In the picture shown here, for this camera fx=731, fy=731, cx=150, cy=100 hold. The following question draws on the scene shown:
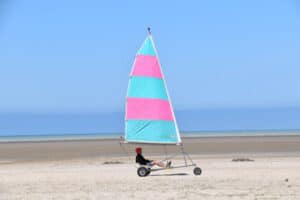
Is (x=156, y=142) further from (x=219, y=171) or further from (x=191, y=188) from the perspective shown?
(x=191, y=188)

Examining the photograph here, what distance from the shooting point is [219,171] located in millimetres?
23203

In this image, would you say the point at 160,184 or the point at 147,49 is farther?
the point at 147,49

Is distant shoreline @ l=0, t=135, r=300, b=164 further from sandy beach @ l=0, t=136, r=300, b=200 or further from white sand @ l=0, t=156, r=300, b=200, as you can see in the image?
white sand @ l=0, t=156, r=300, b=200

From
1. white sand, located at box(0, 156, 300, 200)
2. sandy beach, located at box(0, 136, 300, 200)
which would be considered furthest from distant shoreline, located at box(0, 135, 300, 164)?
white sand, located at box(0, 156, 300, 200)

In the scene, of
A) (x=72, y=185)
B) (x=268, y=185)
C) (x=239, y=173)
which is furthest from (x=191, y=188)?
(x=239, y=173)

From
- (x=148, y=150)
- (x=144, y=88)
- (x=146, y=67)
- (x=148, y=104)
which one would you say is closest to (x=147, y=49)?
(x=146, y=67)

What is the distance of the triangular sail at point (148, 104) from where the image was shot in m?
22.7

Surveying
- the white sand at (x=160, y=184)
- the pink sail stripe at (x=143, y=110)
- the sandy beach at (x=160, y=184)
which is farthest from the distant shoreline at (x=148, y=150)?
the white sand at (x=160, y=184)

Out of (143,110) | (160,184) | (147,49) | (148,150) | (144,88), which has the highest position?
(148,150)

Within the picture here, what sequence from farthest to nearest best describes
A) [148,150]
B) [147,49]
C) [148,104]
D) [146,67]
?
[148,150] → [147,49] → [146,67] → [148,104]

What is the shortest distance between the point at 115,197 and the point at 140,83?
714 cm

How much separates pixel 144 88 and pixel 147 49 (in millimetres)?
1277

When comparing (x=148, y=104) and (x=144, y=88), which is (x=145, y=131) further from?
(x=144, y=88)

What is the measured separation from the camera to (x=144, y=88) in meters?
22.9
